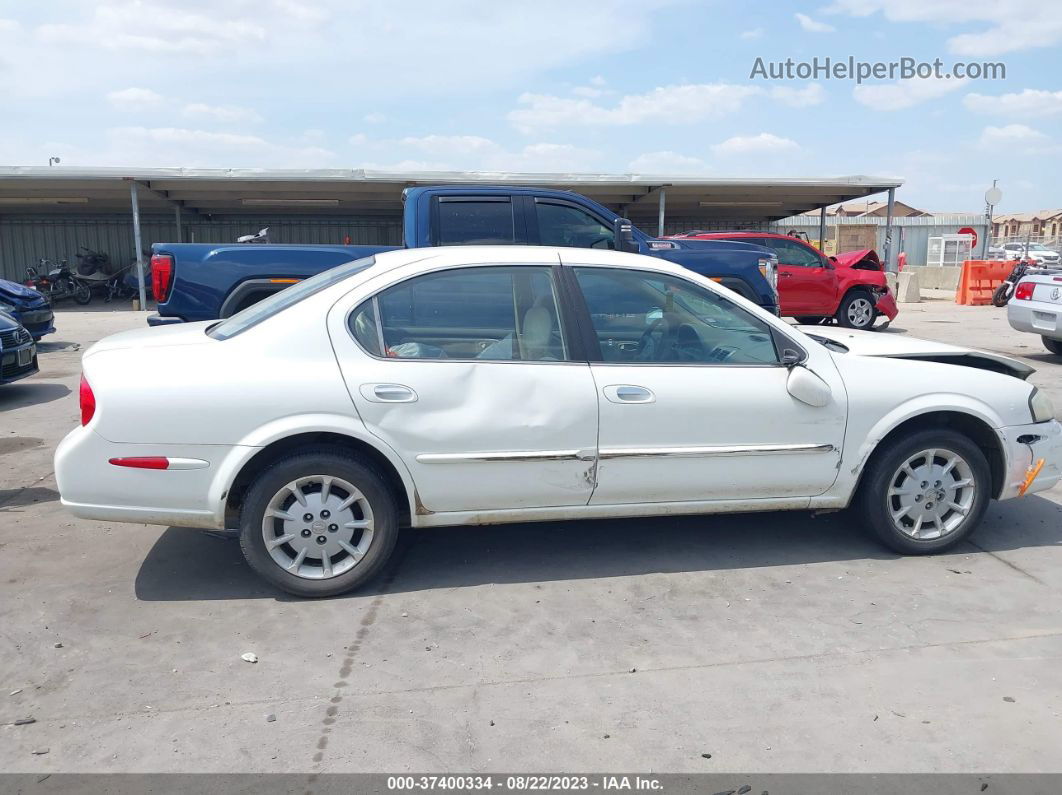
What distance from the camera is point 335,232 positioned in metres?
27.7

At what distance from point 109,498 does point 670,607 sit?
261 centimetres

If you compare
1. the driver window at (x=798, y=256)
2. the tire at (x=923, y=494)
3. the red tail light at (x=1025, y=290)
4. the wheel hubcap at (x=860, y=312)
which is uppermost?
the driver window at (x=798, y=256)

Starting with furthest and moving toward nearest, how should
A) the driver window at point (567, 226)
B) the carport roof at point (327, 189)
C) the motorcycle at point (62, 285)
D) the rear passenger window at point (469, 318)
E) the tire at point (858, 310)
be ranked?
the motorcycle at point (62, 285) < the carport roof at point (327, 189) < the tire at point (858, 310) < the driver window at point (567, 226) < the rear passenger window at point (469, 318)

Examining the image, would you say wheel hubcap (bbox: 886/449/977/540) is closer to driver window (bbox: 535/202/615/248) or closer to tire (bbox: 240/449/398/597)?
tire (bbox: 240/449/398/597)

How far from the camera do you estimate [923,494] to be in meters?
4.64

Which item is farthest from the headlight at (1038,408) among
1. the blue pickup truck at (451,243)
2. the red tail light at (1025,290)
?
the red tail light at (1025,290)

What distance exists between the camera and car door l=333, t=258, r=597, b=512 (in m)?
4.07

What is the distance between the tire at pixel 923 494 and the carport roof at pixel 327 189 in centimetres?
1549

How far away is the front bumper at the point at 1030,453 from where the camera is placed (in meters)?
4.69

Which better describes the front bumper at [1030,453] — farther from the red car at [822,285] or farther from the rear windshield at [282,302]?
the red car at [822,285]

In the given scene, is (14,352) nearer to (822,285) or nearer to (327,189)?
(822,285)

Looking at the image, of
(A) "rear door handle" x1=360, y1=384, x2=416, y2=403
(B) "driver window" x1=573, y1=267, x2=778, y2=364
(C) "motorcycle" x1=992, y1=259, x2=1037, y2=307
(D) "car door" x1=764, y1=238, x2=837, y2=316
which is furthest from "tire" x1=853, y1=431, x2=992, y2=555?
(C) "motorcycle" x1=992, y1=259, x2=1037, y2=307

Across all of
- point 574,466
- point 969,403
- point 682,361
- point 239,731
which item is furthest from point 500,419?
point 969,403
